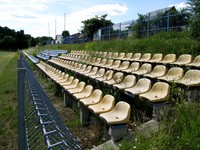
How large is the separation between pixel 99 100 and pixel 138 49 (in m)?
5.75

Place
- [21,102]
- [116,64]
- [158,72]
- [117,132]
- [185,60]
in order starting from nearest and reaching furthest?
[21,102], [117,132], [158,72], [185,60], [116,64]

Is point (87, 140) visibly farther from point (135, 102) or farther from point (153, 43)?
point (153, 43)

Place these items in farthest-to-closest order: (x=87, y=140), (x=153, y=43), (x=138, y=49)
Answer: (x=138, y=49), (x=153, y=43), (x=87, y=140)

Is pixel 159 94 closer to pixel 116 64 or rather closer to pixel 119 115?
pixel 119 115

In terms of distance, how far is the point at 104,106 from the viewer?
14.2 feet

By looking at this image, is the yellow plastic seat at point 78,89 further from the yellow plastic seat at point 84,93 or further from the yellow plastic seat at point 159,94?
the yellow plastic seat at point 159,94

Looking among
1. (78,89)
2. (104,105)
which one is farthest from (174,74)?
(78,89)

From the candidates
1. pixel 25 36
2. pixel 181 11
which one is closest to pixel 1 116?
pixel 181 11

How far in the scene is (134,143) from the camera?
301 centimetres

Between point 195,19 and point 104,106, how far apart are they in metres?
5.12

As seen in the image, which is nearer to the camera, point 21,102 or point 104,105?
point 21,102

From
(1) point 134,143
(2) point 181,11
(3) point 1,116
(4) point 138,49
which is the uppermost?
(2) point 181,11

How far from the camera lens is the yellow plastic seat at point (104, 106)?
4070 millimetres

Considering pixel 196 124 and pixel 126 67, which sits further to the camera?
pixel 126 67
